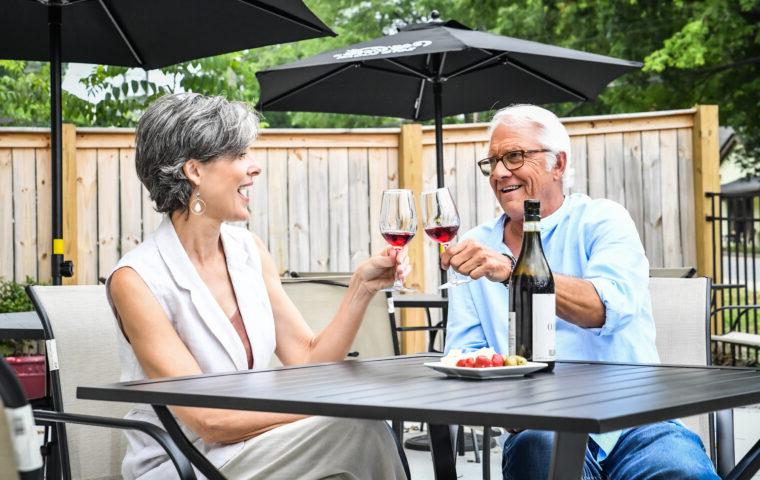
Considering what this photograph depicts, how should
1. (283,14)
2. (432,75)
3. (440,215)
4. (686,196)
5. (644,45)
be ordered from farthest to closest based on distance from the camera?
(644,45) → (686,196) → (432,75) → (283,14) → (440,215)

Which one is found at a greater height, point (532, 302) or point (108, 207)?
point (108, 207)

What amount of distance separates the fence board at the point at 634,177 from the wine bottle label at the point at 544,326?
228 inches

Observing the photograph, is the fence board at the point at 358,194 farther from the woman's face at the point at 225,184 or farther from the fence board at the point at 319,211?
the woman's face at the point at 225,184

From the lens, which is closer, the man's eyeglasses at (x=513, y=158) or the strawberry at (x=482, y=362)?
the strawberry at (x=482, y=362)

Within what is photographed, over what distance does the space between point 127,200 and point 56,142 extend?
2.52 m

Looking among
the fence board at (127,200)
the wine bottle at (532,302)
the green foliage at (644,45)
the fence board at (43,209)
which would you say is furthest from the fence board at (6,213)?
the wine bottle at (532,302)

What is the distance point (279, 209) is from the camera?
772cm

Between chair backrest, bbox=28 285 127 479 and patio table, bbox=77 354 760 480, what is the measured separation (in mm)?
643

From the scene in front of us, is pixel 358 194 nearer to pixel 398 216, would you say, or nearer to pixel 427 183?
pixel 427 183

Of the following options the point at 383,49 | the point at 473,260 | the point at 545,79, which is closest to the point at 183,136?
the point at 473,260

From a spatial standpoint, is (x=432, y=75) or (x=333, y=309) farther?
(x=432, y=75)

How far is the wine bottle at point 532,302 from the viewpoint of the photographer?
2148mm

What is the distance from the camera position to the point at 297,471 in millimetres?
2156

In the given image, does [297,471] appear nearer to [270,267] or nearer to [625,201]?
[270,267]
